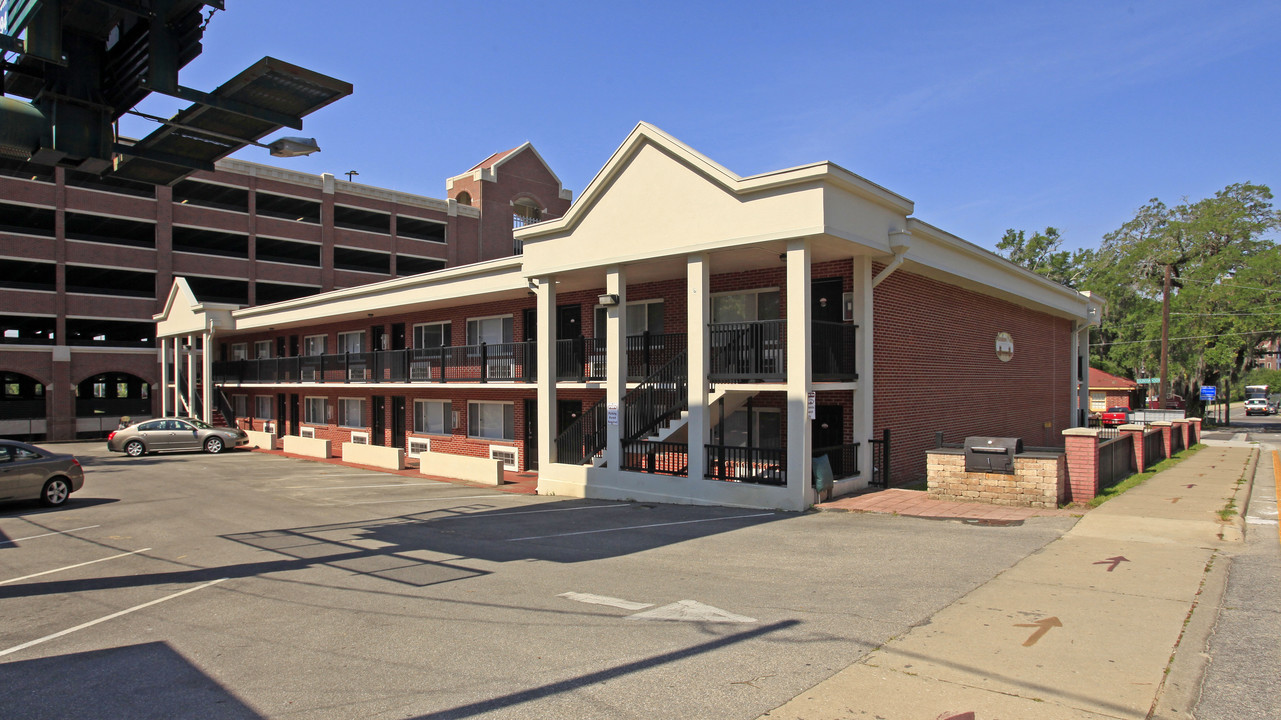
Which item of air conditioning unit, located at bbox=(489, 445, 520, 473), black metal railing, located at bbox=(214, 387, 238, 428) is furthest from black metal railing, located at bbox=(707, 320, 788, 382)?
black metal railing, located at bbox=(214, 387, 238, 428)

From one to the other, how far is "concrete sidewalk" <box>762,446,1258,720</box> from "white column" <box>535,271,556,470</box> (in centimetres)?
1098

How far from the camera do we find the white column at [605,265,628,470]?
15.5m

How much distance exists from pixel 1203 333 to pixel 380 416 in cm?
4690

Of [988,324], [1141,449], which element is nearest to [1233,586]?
[1141,449]

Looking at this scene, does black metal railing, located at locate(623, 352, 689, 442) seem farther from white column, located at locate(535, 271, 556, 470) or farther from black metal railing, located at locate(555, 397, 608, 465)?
white column, located at locate(535, 271, 556, 470)

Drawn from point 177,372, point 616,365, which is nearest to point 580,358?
point 616,365

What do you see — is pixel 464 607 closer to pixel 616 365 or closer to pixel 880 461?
pixel 616 365

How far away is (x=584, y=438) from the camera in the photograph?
1695 cm

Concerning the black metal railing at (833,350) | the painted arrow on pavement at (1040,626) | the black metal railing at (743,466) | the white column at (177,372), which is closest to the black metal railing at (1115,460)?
the black metal railing at (833,350)

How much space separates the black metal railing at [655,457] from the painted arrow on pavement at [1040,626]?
8517 millimetres

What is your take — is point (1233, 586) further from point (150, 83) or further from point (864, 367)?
point (150, 83)

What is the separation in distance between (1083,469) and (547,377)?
11017 mm

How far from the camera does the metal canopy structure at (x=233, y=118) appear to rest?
29.0 ft

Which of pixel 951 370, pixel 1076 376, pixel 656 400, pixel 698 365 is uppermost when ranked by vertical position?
pixel 698 365
